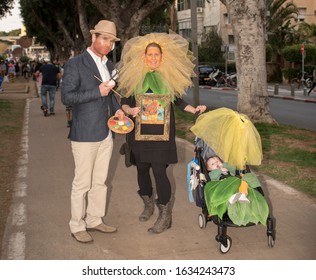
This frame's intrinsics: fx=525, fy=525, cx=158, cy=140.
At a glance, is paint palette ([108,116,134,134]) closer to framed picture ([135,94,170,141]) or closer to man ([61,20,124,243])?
man ([61,20,124,243])

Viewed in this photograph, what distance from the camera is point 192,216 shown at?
5.93 m

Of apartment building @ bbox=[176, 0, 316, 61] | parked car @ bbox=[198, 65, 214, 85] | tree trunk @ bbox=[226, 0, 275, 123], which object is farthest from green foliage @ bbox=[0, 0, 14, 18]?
tree trunk @ bbox=[226, 0, 275, 123]

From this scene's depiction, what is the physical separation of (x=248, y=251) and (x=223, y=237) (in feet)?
0.95

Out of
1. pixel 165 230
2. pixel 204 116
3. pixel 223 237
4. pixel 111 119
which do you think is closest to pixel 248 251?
pixel 223 237

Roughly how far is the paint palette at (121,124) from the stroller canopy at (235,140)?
0.85m

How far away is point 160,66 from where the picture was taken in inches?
209

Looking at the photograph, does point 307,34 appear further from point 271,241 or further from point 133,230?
point 271,241

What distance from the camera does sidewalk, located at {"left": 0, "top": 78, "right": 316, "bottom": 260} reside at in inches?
188

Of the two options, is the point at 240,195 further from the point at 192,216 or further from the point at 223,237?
the point at 192,216

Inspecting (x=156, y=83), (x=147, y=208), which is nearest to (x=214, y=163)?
(x=147, y=208)

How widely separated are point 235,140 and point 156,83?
3.20ft

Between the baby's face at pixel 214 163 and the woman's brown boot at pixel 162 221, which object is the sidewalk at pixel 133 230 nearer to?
the woman's brown boot at pixel 162 221

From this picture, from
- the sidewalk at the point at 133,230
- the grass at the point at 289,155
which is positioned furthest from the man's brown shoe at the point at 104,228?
the grass at the point at 289,155

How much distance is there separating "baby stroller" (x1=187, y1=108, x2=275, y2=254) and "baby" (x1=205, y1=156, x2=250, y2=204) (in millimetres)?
43
